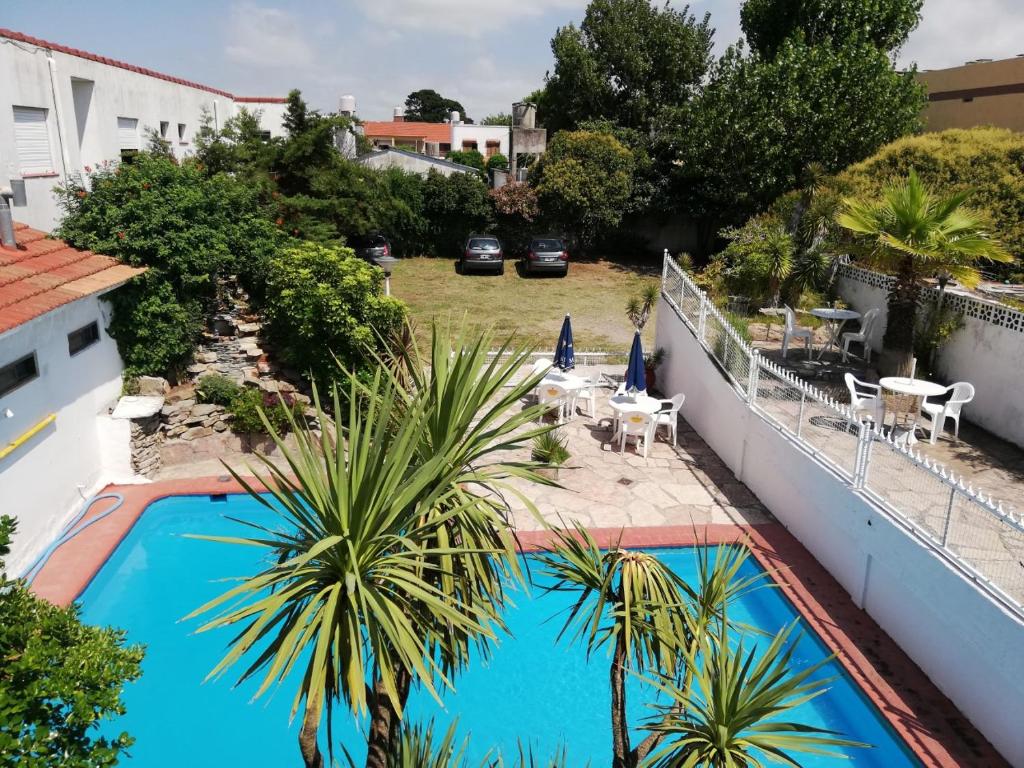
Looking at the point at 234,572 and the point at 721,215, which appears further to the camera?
the point at 721,215

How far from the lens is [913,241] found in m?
11.1

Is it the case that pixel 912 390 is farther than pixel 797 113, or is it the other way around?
pixel 797 113

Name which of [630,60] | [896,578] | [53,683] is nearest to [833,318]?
[896,578]

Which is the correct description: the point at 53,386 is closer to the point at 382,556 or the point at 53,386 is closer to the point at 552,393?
the point at 552,393

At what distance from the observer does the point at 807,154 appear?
80.2 feet

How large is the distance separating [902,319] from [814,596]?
522 cm

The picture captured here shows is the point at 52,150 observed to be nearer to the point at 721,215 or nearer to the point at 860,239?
the point at 860,239

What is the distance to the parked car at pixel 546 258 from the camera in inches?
1075

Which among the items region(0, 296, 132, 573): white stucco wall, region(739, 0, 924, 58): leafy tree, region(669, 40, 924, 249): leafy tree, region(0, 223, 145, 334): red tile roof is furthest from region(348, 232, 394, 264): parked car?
region(739, 0, 924, 58): leafy tree

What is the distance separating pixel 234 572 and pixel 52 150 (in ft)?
30.5

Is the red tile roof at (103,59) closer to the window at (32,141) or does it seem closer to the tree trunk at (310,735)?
A: the window at (32,141)

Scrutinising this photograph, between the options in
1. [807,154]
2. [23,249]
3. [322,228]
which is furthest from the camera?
[807,154]

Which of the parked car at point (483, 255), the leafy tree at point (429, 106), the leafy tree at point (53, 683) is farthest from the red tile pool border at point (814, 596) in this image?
the leafy tree at point (429, 106)

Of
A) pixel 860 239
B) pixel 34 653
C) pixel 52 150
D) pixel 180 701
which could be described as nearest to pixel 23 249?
pixel 52 150
